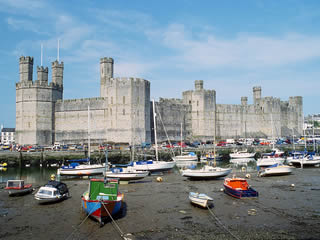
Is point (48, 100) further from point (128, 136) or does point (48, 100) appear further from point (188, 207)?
point (188, 207)

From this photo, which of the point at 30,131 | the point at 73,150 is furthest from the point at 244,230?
the point at 30,131

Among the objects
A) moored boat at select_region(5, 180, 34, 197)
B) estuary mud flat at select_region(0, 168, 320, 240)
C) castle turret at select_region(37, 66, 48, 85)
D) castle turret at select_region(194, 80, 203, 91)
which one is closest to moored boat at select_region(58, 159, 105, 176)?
estuary mud flat at select_region(0, 168, 320, 240)

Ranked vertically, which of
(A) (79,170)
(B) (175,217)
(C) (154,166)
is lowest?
(B) (175,217)

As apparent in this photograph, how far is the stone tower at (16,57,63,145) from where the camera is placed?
4128 cm

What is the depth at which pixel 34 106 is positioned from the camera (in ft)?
136

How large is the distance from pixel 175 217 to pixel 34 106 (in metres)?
34.4

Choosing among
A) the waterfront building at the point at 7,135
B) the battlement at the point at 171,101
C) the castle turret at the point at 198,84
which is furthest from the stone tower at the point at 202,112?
the waterfront building at the point at 7,135

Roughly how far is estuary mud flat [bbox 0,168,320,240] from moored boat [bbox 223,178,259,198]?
30cm

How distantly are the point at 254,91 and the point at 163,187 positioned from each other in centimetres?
4906

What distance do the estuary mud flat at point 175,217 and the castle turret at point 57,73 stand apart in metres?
29.7

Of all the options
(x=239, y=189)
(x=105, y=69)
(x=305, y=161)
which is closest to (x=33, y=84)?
(x=105, y=69)

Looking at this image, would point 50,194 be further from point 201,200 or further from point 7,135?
point 7,135

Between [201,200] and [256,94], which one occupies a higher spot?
[256,94]

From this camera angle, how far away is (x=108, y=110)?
40906 mm
